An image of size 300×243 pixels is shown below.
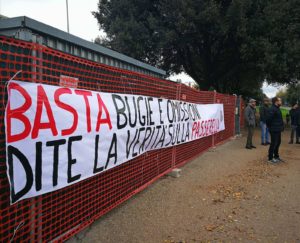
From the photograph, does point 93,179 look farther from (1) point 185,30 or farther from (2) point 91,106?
(1) point 185,30

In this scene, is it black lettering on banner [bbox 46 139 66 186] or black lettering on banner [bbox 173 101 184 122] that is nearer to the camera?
black lettering on banner [bbox 46 139 66 186]

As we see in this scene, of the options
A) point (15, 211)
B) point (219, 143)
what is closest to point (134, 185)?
point (15, 211)

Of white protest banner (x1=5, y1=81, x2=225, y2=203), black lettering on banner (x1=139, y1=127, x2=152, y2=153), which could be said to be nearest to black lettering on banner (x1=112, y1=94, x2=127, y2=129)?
white protest banner (x1=5, y1=81, x2=225, y2=203)

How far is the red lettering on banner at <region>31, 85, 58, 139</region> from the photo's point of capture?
9.58ft

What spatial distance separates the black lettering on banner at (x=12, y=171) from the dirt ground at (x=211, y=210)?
47.2 inches

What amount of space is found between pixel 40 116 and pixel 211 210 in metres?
3.00

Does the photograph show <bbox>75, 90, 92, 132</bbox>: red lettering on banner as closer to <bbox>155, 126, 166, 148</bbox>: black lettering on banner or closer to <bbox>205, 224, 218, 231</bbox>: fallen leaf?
<bbox>205, 224, 218, 231</bbox>: fallen leaf

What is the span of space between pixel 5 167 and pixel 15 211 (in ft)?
1.50

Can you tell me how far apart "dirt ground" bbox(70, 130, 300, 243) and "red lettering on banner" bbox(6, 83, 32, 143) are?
5.28 feet

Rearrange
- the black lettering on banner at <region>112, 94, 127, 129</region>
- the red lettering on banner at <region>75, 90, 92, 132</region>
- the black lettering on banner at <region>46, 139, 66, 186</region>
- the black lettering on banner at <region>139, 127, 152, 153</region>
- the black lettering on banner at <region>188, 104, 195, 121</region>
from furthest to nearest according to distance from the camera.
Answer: the black lettering on banner at <region>188, 104, 195, 121</region>, the black lettering on banner at <region>139, 127, 152, 153</region>, the black lettering on banner at <region>112, 94, 127, 129</region>, the red lettering on banner at <region>75, 90, 92, 132</region>, the black lettering on banner at <region>46, 139, 66, 186</region>

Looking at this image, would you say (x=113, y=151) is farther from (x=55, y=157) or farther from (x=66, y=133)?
(x=55, y=157)

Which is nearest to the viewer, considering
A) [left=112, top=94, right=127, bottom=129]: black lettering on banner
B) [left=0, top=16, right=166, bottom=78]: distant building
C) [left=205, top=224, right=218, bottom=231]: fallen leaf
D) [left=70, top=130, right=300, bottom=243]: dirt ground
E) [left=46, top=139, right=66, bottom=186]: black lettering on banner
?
[left=46, top=139, right=66, bottom=186]: black lettering on banner

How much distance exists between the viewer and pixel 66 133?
3301 mm

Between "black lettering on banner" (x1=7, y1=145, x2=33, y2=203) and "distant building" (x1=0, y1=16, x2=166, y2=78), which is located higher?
"distant building" (x1=0, y1=16, x2=166, y2=78)
